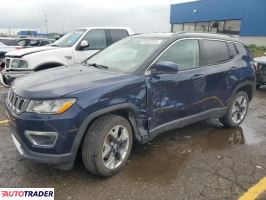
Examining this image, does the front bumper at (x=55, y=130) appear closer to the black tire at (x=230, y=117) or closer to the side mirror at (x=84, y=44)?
the black tire at (x=230, y=117)

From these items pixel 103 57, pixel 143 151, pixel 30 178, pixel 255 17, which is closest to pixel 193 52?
pixel 103 57

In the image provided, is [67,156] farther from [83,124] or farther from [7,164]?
[7,164]

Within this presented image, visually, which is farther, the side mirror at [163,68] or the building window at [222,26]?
the building window at [222,26]

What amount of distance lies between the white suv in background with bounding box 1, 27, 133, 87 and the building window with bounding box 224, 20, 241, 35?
2364cm

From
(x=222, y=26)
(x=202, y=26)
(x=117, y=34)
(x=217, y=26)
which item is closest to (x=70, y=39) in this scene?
(x=117, y=34)

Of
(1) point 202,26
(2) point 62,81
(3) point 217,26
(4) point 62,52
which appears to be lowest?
(1) point 202,26

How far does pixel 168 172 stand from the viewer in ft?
11.8

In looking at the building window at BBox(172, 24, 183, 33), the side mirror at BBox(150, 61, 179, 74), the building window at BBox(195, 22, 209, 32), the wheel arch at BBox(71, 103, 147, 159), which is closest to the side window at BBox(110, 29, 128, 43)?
the side mirror at BBox(150, 61, 179, 74)

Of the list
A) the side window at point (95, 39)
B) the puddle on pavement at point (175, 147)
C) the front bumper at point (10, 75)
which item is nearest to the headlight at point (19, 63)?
the front bumper at point (10, 75)

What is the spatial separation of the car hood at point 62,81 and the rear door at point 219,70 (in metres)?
1.53

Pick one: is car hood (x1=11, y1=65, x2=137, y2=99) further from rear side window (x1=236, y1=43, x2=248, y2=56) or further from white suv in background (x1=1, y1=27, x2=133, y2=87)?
white suv in background (x1=1, y1=27, x2=133, y2=87)

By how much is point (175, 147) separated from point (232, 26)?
28258 millimetres

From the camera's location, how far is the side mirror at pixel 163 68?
3550 millimetres

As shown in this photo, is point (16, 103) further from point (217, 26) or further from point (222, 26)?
point (217, 26)
